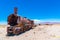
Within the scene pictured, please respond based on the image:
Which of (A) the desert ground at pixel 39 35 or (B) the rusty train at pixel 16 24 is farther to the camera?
(B) the rusty train at pixel 16 24

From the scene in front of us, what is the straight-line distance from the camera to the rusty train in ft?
82.1

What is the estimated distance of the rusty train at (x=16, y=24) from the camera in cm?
2502

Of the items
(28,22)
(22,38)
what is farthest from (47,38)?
(28,22)

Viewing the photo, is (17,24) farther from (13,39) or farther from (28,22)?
(13,39)

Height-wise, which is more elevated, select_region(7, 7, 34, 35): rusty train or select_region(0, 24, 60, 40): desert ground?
select_region(7, 7, 34, 35): rusty train

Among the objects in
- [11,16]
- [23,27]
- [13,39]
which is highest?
[11,16]

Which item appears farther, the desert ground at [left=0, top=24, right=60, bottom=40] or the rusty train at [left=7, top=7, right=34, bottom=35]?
the rusty train at [left=7, top=7, right=34, bottom=35]

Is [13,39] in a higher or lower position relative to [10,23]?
lower

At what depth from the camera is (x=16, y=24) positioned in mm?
26109

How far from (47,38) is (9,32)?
26.1 ft

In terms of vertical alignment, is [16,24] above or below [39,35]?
above

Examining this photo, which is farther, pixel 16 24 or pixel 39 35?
pixel 16 24

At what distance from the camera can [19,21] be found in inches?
1025

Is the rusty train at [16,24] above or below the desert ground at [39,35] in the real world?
above
